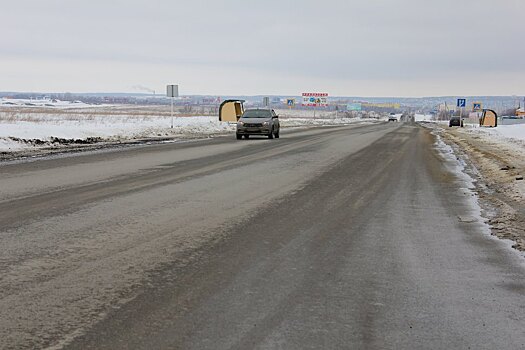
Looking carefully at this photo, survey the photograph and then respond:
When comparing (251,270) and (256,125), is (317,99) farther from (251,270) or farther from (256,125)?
(251,270)

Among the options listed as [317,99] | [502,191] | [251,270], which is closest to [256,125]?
[502,191]

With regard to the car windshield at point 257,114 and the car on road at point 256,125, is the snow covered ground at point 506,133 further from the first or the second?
the car windshield at point 257,114

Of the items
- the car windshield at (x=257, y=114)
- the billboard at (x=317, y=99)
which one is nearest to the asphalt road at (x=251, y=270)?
the car windshield at (x=257, y=114)

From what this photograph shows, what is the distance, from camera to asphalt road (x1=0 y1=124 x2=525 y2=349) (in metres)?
3.89

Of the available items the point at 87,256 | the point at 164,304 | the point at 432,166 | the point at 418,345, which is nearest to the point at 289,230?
the point at 87,256

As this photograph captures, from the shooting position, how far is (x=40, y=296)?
458 cm

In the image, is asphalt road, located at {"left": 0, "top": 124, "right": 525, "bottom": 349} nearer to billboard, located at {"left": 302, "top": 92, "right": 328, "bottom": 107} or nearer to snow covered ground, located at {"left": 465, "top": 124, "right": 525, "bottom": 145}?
snow covered ground, located at {"left": 465, "top": 124, "right": 525, "bottom": 145}

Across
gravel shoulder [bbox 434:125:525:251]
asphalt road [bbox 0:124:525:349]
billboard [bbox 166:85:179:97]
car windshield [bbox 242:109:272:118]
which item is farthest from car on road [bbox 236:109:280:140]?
asphalt road [bbox 0:124:525:349]

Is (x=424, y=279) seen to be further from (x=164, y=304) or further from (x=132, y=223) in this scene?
(x=132, y=223)

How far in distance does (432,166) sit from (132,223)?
1142 centimetres

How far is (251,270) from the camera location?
5477 millimetres

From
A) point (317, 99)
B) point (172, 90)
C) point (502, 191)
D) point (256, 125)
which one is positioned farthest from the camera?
point (317, 99)

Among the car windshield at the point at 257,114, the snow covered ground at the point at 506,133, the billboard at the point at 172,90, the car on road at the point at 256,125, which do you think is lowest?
the snow covered ground at the point at 506,133

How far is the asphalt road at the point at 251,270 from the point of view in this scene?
389 centimetres
